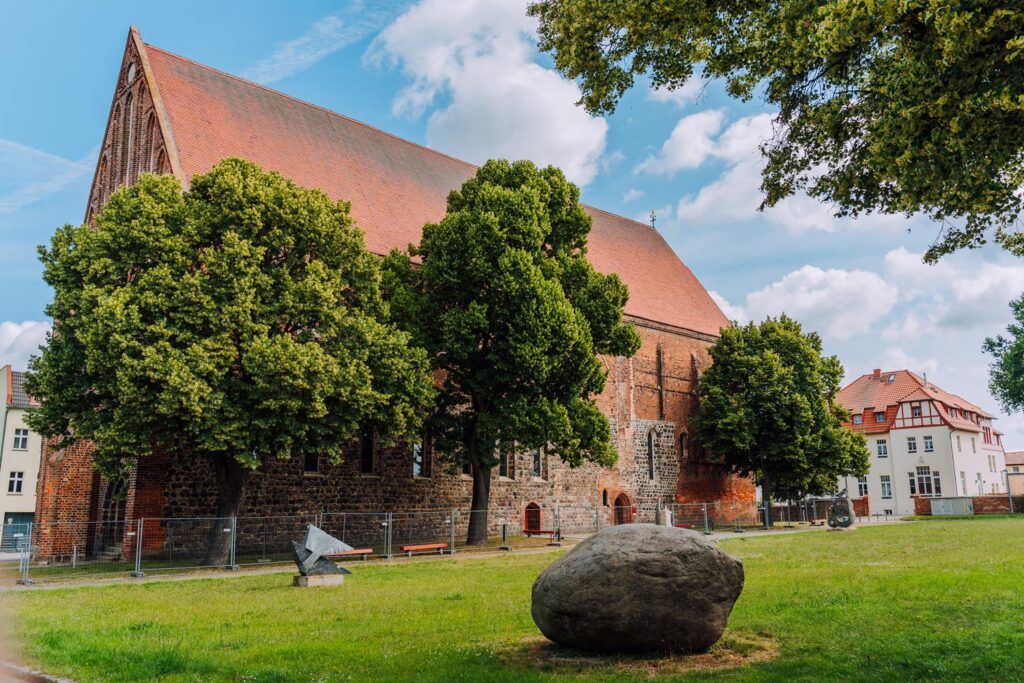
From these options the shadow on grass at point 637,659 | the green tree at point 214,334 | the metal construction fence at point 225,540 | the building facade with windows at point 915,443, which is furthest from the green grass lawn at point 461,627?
the building facade with windows at point 915,443

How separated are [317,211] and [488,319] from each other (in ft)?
19.4

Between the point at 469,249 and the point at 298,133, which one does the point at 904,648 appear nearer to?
the point at 469,249

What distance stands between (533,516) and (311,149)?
16533mm

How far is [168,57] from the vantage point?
91.7 feet

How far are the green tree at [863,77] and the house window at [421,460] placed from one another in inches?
773

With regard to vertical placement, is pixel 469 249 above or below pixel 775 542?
above

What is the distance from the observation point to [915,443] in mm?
55375

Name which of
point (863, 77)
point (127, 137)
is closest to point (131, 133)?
point (127, 137)

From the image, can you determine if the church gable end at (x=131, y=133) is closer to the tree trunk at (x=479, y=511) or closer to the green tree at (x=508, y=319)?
the green tree at (x=508, y=319)

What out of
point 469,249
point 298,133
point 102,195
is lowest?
point 469,249

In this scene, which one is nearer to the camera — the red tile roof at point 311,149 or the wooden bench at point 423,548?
the wooden bench at point 423,548

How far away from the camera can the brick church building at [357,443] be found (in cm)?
2411

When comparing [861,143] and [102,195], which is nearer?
[861,143]

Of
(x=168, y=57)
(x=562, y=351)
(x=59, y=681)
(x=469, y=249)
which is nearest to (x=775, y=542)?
(x=562, y=351)
